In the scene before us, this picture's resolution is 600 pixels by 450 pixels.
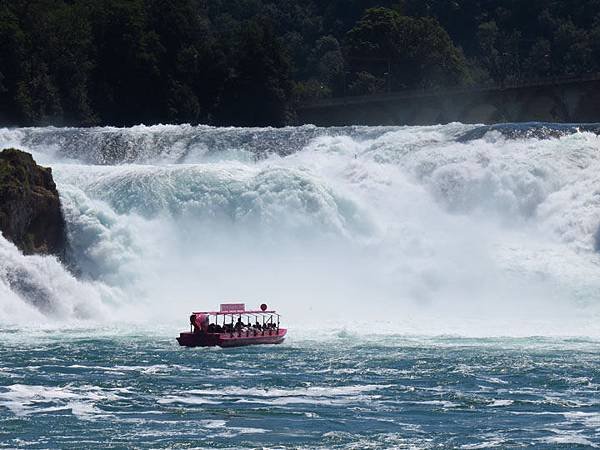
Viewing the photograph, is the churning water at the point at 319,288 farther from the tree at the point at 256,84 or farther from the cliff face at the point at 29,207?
the tree at the point at 256,84

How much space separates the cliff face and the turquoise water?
348 inches

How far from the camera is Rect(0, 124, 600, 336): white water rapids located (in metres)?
62.1

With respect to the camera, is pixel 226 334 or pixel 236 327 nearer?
pixel 226 334

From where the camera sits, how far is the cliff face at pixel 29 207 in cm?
6319

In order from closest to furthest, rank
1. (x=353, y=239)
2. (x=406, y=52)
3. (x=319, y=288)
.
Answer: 1. (x=319, y=288)
2. (x=353, y=239)
3. (x=406, y=52)

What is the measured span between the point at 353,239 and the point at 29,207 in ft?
40.4

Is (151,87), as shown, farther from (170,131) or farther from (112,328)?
(112,328)

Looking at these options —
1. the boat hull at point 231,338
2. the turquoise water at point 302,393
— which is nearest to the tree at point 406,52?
the boat hull at point 231,338

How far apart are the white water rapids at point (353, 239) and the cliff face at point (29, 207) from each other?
2.38 ft

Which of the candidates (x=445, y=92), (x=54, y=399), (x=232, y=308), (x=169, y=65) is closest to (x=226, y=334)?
(x=232, y=308)

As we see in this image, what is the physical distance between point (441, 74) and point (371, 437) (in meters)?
93.8

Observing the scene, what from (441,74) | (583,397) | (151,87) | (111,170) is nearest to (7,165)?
(111,170)

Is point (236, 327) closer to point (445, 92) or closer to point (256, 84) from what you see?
point (256, 84)

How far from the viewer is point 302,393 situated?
145 feet
